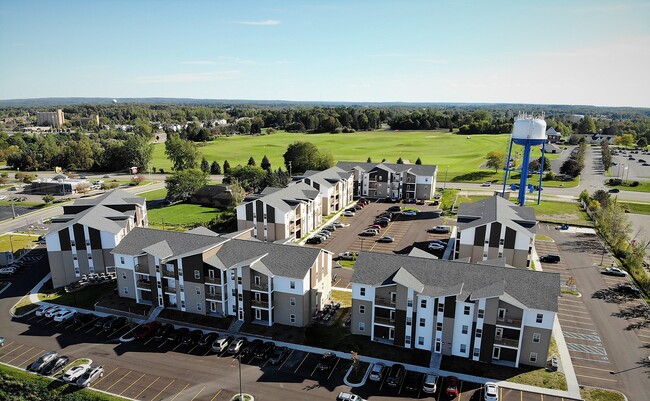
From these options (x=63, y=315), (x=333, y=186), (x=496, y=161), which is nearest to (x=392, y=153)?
(x=496, y=161)

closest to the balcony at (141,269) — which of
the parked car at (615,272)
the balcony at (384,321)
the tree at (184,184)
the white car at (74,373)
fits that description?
the white car at (74,373)

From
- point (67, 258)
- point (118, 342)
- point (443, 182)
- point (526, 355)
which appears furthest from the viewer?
point (443, 182)

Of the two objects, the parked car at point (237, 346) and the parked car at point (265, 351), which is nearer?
the parked car at point (265, 351)

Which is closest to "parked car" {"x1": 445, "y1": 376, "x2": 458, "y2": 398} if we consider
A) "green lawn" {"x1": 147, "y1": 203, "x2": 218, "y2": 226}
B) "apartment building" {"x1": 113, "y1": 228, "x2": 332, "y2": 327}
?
"apartment building" {"x1": 113, "y1": 228, "x2": 332, "y2": 327}

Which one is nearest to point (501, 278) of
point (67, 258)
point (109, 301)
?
point (109, 301)

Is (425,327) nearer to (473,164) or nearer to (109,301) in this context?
(109,301)

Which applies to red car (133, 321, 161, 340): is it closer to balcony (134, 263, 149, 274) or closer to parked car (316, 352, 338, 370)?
balcony (134, 263, 149, 274)

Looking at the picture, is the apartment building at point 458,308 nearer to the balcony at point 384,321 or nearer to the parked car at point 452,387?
the balcony at point 384,321
